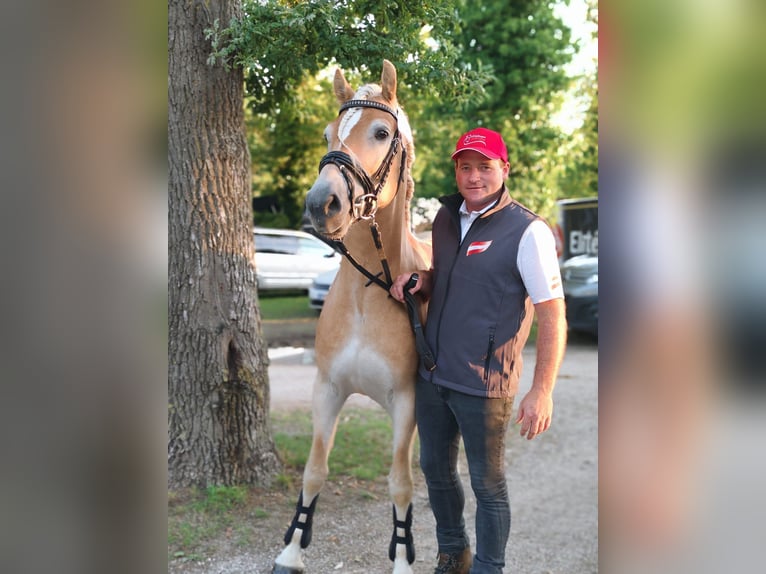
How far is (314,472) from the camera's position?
10.8 feet

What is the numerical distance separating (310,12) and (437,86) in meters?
1.04

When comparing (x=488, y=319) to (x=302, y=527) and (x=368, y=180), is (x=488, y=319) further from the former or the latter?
(x=302, y=527)

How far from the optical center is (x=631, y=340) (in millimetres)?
1195

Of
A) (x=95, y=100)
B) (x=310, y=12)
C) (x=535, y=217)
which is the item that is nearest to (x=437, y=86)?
(x=310, y=12)

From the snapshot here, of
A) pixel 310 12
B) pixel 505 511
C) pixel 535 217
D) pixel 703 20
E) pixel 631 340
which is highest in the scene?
pixel 310 12

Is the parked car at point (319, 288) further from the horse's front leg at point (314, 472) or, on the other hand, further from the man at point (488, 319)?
the man at point (488, 319)

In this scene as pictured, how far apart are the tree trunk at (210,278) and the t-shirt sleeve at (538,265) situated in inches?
85.3

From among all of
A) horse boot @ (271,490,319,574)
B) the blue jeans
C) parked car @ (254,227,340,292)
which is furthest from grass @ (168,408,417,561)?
parked car @ (254,227,340,292)

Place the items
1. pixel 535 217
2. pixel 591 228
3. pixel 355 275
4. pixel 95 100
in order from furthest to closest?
pixel 591 228
pixel 355 275
pixel 535 217
pixel 95 100

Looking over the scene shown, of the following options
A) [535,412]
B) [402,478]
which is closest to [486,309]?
[535,412]

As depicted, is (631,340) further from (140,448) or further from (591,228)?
(591,228)

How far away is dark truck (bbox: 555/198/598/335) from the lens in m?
11.7

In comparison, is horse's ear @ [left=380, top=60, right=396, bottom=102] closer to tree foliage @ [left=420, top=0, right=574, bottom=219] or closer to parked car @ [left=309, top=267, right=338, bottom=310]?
tree foliage @ [left=420, top=0, right=574, bottom=219]

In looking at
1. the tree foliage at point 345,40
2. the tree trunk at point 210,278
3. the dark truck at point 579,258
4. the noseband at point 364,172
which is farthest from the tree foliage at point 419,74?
the dark truck at point 579,258
